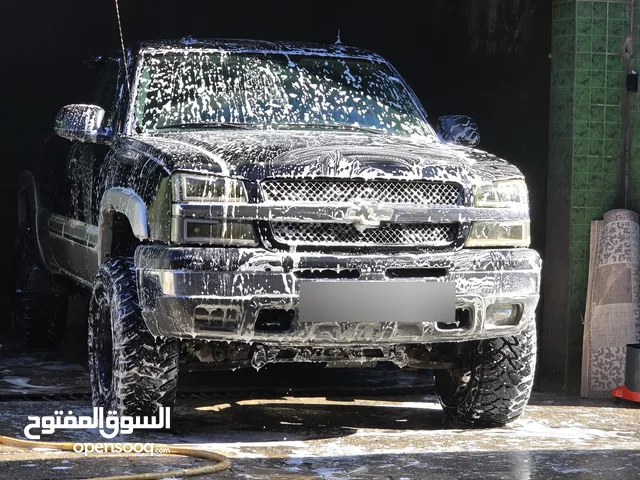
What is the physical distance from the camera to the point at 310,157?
6.32m

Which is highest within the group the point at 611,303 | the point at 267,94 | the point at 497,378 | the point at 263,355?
the point at 267,94

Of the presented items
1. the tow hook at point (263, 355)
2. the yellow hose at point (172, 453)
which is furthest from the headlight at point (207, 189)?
the yellow hose at point (172, 453)

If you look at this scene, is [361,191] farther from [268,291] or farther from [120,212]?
[120,212]

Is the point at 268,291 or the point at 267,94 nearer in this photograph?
the point at 268,291

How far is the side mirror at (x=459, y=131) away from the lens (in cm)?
757

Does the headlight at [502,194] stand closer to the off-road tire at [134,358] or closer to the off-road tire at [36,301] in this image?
the off-road tire at [134,358]

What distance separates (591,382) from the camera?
8867 millimetres

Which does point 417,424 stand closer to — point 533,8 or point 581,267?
point 581,267

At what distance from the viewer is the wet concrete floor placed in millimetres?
5898

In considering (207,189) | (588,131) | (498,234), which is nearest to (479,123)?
(588,131)

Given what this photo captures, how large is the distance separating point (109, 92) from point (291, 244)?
2431 mm

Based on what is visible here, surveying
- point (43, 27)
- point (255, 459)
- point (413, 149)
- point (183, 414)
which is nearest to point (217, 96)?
point (413, 149)

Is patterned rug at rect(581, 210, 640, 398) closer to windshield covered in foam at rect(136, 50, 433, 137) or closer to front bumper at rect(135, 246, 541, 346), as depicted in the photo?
windshield covered in foam at rect(136, 50, 433, 137)

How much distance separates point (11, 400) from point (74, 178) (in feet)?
4.78
